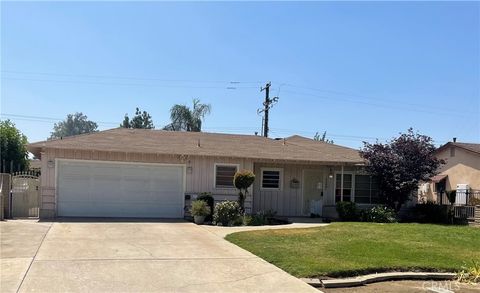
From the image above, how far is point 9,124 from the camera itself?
136ft

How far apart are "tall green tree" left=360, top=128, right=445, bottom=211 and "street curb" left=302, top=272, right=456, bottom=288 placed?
11.3 m

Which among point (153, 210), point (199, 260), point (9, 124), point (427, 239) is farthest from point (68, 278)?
point (9, 124)

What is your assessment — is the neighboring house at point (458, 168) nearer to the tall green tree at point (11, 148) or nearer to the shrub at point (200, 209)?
the shrub at point (200, 209)

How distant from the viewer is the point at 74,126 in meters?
139

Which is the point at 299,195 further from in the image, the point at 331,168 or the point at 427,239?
the point at 427,239

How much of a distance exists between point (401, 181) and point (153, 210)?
10.1m

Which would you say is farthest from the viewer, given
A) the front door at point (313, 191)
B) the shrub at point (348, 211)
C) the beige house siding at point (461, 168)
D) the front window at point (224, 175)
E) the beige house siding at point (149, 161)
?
the beige house siding at point (461, 168)

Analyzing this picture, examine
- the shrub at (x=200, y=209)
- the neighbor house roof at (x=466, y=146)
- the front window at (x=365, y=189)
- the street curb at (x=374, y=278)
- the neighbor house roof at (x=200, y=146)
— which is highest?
the neighbor house roof at (x=466, y=146)

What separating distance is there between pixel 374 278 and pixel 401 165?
1259 cm

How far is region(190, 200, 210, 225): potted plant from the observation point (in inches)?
718

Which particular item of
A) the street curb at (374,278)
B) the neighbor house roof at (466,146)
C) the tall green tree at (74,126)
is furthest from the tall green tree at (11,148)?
the tall green tree at (74,126)

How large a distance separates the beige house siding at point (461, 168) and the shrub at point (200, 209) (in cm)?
2108

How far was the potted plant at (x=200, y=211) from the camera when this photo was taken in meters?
18.2

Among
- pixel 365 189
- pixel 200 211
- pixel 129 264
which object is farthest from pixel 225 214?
Result: pixel 129 264
